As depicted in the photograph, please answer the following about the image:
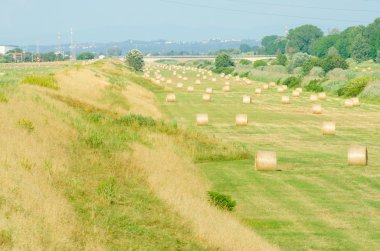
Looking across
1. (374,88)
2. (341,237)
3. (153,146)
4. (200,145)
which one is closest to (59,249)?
(341,237)

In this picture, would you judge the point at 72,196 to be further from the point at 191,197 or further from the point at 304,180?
the point at 304,180

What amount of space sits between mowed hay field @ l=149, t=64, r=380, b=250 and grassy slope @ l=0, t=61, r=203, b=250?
2.84 m

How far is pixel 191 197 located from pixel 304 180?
6.44 metres

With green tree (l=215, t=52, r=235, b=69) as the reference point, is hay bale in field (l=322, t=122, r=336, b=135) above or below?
above

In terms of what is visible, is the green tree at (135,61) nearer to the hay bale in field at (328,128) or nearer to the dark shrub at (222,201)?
the hay bale in field at (328,128)

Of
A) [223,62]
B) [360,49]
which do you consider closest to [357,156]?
[223,62]

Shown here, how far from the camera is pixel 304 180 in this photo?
26094 millimetres

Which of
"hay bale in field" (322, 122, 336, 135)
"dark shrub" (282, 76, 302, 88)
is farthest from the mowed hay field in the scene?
"dark shrub" (282, 76, 302, 88)

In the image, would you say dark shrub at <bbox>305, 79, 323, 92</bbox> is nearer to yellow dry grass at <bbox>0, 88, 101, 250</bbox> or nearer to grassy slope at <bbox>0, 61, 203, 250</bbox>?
grassy slope at <bbox>0, 61, 203, 250</bbox>

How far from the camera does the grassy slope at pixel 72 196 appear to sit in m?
13.9

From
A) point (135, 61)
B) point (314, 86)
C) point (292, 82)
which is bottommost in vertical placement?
point (135, 61)

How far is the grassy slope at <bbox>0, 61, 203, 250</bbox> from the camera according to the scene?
45.6 ft

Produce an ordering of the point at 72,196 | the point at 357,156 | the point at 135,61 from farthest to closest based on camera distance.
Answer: the point at 135,61 → the point at 357,156 → the point at 72,196

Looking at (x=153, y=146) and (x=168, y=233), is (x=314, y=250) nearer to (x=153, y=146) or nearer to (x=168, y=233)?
(x=168, y=233)
